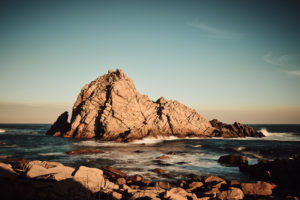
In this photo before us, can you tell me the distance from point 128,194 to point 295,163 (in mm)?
15509

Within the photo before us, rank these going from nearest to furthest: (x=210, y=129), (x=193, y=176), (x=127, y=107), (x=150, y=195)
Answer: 1. (x=150, y=195)
2. (x=193, y=176)
3. (x=127, y=107)
4. (x=210, y=129)

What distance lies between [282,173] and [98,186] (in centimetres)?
1574

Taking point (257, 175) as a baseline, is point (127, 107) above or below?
above

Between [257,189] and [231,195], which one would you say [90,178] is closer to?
[231,195]

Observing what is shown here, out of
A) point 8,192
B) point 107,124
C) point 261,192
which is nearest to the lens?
point 8,192

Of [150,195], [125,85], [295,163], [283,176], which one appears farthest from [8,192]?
[125,85]

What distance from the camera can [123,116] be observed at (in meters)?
52.2

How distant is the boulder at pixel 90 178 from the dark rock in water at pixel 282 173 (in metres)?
13.6

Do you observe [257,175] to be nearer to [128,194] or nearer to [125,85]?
[128,194]

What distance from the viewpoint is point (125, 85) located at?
5884 cm

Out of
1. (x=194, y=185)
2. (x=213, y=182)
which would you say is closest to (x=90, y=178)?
(x=194, y=185)

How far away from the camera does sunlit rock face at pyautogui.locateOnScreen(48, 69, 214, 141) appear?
Result: 50875 mm

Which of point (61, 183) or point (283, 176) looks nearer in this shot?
point (61, 183)

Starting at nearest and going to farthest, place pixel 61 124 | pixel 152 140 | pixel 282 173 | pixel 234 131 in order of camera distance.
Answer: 1. pixel 282 173
2. pixel 152 140
3. pixel 61 124
4. pixel 234 131
